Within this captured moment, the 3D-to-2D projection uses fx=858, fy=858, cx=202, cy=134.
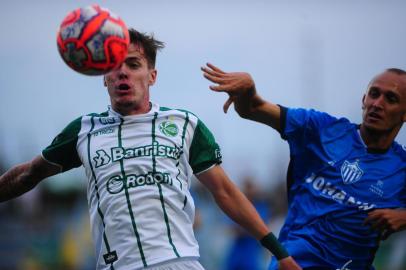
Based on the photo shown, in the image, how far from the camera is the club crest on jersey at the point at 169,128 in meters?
6.30

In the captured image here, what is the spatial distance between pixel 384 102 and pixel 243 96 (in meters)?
1.20

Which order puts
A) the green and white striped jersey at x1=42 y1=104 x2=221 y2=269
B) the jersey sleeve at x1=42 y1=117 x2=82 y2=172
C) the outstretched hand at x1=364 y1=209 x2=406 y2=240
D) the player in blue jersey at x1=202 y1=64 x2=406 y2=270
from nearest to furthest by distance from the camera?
the green and white striped jersey at x1=42 y1=104 x2=221 y2=269
the jersey sleeve at x1=42 y1=117 x2=82 y2=172
the outstretched hand at x1=364 y1=209 x2=406 y2=240
the player in blue jersey at x1=202 y1=64 x2=406 y2=270

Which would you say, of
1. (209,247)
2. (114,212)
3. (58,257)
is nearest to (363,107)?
(114,212)

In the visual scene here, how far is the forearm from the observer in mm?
6621

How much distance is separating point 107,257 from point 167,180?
681 millimetres

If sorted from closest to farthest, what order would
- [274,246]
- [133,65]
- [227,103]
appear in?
[274,246] → [133,65] → [227,103]

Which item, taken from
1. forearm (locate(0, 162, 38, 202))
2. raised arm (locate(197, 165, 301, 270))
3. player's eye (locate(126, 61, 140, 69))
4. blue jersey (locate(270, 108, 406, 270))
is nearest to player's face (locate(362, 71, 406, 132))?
blue jersey (locate(270, 108, 406, 270))

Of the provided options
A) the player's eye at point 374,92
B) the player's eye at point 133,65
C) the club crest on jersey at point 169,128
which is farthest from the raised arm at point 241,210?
the player's eye at point 374,92

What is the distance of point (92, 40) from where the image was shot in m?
5.81

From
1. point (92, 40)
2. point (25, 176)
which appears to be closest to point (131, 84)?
point (92, 40)

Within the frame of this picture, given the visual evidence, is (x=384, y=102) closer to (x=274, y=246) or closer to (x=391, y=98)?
Answer: (x=391, y=98)

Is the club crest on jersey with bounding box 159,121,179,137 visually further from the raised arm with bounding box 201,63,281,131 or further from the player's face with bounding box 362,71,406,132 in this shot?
the player's face with bounding box 362,71,406,132

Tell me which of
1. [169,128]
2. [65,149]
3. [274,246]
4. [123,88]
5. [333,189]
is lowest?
[274,246]

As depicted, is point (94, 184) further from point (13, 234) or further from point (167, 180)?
point (13, 234)
